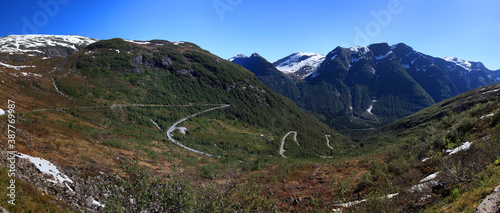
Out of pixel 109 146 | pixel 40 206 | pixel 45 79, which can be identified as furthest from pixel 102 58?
pixel 40 206

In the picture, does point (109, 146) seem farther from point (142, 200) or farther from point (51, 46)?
point (51, 46)

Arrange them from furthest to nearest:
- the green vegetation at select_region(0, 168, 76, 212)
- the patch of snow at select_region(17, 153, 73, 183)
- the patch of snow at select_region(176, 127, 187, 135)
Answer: the patch of snow at select_region(176, 127, 187, 135)
the patch of snow at select_region(17, 153, 73, 183)
the green vegetation at select_region(0, 168, 76, 212)

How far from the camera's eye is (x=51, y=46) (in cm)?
13588

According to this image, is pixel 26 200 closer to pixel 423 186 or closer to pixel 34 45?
pixel 423 186

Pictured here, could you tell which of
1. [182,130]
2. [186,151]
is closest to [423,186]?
[186,151]

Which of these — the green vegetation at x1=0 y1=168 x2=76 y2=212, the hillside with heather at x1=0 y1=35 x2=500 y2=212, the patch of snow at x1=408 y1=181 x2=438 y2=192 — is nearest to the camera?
the green vegetation at x1=0 y1=168 x2=76 y2=212

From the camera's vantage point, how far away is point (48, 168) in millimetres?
13477

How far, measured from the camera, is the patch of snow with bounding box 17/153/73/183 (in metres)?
12.9

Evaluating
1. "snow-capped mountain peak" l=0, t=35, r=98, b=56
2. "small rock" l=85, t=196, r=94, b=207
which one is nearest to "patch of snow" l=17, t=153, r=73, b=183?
"small rock" l=85, t=196, r=94, b=207

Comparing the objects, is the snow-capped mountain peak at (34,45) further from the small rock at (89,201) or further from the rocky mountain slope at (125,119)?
Answer: the small rock at (89,201)

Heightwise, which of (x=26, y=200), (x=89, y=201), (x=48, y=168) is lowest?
(x=89, y=201)

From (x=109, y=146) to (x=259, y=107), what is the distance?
100 metres

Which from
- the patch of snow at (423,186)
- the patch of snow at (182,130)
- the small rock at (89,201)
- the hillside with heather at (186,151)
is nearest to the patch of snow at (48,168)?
the hillside with heather at (186,151)

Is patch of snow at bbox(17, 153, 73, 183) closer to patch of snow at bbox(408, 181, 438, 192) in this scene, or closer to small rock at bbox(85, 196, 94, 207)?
small rock at bbox(85, 196, 94, 207)
